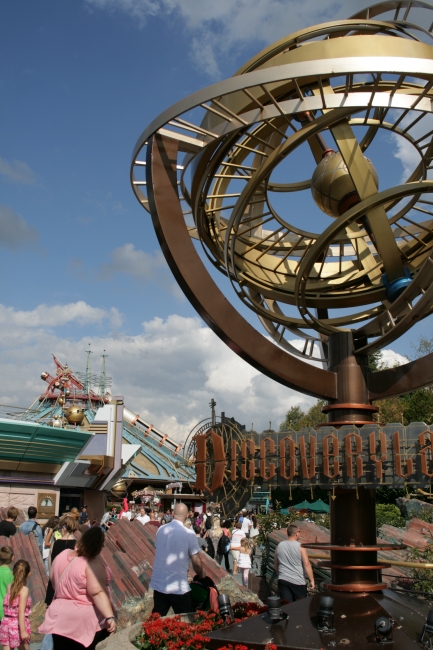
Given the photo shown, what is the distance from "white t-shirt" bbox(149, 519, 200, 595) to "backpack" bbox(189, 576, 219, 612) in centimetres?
94

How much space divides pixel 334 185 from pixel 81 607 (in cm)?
625

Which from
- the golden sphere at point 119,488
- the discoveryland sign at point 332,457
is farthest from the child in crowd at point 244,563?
the golden sphere at point 119,488

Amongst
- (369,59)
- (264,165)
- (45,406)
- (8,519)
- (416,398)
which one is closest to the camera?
(369,59)

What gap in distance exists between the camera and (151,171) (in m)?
8.30

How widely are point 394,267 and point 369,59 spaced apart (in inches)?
104

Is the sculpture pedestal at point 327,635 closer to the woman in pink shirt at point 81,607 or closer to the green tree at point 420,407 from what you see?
the woman in pink shirt at point 81,607

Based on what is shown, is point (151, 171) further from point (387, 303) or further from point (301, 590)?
point (301, 590)

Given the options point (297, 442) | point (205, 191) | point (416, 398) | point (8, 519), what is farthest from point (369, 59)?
point (416, 398)

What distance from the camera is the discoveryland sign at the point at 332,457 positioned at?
7465 mm

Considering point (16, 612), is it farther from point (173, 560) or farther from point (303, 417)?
point (303, 417)

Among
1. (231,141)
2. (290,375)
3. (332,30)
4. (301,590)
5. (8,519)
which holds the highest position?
(332,30)

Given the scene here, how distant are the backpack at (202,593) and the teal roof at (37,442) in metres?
17.2

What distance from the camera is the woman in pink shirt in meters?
4.72

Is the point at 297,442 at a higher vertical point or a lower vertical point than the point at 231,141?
lower
